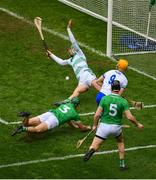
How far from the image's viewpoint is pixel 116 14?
23062mm

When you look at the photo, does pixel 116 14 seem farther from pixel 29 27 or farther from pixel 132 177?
pixel 132 177

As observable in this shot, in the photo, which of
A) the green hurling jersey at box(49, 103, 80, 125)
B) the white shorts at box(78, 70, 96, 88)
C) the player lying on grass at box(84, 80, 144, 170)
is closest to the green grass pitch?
the green hurling jersey at box(49, 103, 80, 125)

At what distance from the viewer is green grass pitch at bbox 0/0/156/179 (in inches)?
587

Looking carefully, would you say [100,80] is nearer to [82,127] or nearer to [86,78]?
[86,78]

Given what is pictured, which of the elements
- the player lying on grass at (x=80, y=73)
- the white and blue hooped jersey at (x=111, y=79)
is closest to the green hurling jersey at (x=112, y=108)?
the white and blue hooped jersey at (x=111, y=79)

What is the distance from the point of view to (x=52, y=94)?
63.1 feet

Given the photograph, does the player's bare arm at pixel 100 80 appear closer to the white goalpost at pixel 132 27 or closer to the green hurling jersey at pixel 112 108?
the green hurling jersey at pixel 112 108

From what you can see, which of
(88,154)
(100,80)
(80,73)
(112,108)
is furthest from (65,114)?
(80,73)

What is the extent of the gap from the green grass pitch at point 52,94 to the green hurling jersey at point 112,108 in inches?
46.6

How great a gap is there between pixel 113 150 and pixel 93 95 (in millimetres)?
3826

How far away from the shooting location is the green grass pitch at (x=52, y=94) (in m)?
14.9

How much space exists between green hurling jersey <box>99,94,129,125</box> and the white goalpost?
800 centimetres

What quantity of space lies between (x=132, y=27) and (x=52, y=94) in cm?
490

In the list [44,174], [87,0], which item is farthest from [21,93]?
[87,0]
